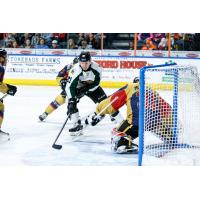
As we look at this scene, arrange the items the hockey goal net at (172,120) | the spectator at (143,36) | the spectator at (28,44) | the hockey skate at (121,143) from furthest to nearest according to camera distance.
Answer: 1. the spectator at (28,44)
2. the spectator at (143,36)
3. the hockey skate at (121,143)
4. the hockey goal net at (172,120)

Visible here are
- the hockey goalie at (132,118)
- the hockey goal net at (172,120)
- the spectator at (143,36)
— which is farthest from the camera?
the spectator at (143,36)

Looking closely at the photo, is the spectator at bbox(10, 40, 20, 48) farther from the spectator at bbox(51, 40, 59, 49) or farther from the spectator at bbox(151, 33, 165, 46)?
the spectator at bbox(151, 33, 165, 46)

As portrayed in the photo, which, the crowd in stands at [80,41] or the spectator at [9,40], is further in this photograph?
the spectator at [9,40]

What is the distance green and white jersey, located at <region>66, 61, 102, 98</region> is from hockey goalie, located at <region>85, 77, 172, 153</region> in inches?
20.2

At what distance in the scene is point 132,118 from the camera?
3.62 meters

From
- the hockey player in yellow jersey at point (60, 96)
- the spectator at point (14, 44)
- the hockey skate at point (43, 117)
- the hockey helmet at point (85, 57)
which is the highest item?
Result: the spectator at point (14, 44)

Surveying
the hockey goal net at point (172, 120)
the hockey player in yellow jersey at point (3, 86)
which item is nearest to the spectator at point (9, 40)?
the hockey player in yellow jersey at point (3, 86)

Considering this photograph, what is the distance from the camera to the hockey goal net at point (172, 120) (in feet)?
10.9

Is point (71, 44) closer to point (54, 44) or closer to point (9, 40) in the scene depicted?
point (54, 44)

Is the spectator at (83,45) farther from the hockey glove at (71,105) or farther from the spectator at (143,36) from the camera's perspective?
the hockey glove at (71,105)

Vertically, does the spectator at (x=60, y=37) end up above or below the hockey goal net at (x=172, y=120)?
above

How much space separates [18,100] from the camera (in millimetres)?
6160

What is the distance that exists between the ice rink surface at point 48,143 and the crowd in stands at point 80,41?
6.85 feet

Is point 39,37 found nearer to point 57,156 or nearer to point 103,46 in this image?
point 103,46
